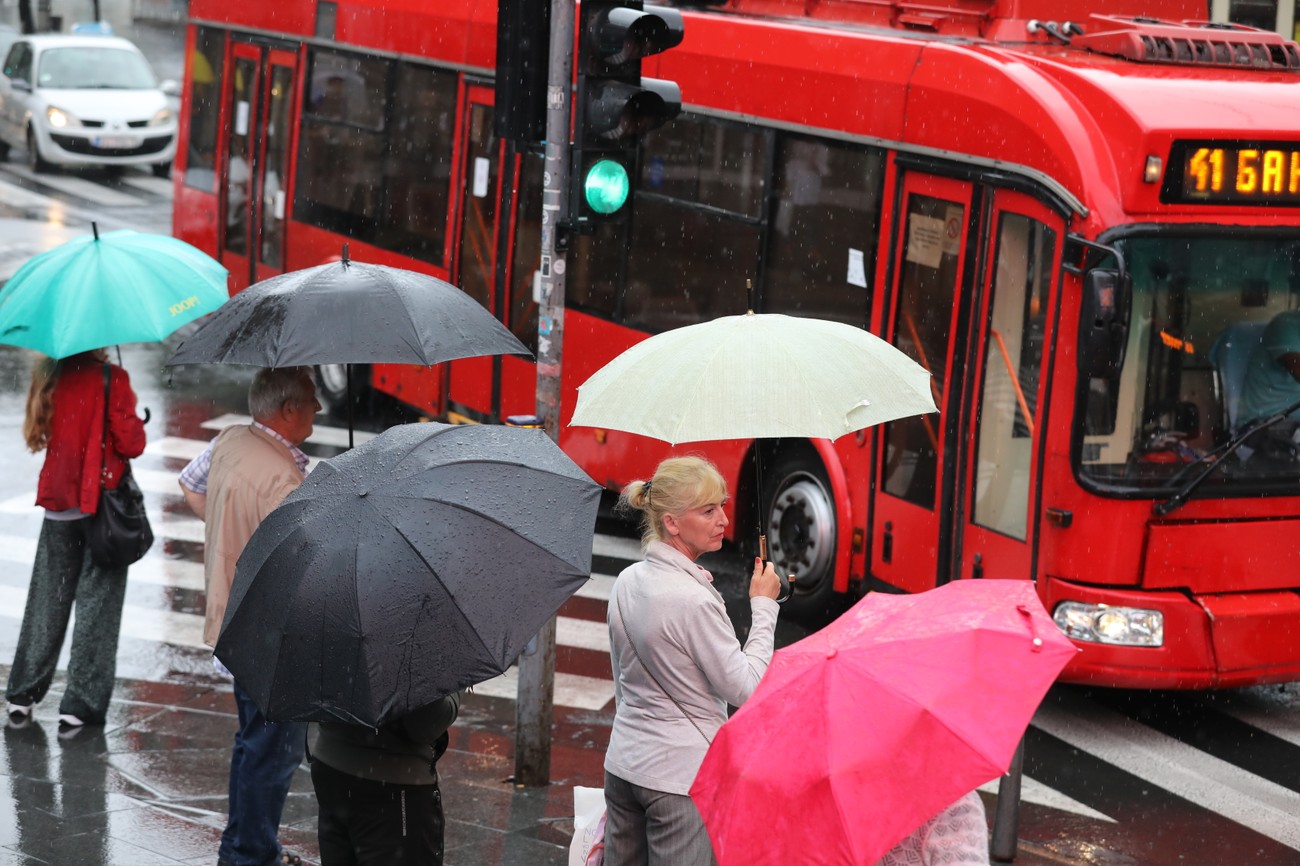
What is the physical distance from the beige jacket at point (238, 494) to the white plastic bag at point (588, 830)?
4.96 ft

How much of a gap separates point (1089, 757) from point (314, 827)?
11.8 feet

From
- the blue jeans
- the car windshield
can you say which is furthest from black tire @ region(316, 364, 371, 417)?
the car windshield

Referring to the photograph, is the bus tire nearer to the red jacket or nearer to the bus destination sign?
the red jacket

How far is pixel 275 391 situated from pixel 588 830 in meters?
1.93

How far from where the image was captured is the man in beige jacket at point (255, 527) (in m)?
6.00

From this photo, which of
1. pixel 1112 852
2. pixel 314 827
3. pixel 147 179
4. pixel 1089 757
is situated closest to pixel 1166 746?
pixel 1089 757

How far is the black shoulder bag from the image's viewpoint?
775cm

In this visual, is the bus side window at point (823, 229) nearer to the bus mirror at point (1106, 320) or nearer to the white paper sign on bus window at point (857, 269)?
the white paper sign on bus window at point (857, 269)

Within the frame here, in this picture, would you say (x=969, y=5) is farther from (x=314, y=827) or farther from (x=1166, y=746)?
(x=314, y=827)

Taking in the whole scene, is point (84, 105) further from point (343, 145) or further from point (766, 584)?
point (766, 584)

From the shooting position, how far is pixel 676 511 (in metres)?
4.65

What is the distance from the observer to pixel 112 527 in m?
7.77

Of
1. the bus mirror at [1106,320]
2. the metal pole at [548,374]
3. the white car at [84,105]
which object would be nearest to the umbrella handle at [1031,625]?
the metal pole at [548,374]

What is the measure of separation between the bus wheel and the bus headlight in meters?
1.96
